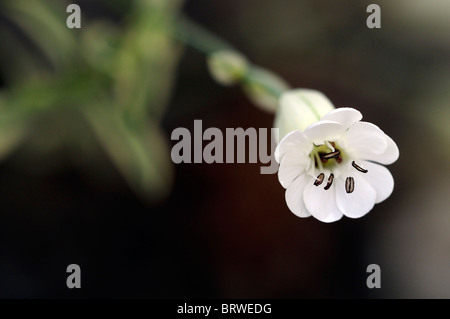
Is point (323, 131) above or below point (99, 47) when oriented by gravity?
below

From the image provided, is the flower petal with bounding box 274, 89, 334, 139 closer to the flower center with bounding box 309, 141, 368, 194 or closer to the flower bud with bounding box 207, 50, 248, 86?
the flower center with bounding box 309, 141, 368, 194

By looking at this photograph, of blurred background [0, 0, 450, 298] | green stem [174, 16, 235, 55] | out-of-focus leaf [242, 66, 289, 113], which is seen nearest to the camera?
out-of-focus leaf [242, 66, 289, 113]

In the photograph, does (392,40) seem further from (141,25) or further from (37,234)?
(37,234)

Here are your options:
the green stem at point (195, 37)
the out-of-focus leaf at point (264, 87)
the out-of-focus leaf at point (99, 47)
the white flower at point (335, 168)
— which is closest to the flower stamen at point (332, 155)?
the white flower at point (335, 168)

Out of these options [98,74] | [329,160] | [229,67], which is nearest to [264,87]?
[229,67]

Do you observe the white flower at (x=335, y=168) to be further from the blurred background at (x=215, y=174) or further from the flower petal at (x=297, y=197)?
the blurred background at (x=215, y=174)

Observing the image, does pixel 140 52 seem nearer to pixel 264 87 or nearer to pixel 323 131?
pixel 264 87

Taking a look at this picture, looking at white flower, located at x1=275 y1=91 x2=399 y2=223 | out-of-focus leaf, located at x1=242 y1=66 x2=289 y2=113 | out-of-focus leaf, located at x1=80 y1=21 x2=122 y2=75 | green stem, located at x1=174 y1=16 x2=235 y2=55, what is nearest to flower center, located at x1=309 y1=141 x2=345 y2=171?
white flower, located at x1=275 y1=91 x2=399 y2=223
